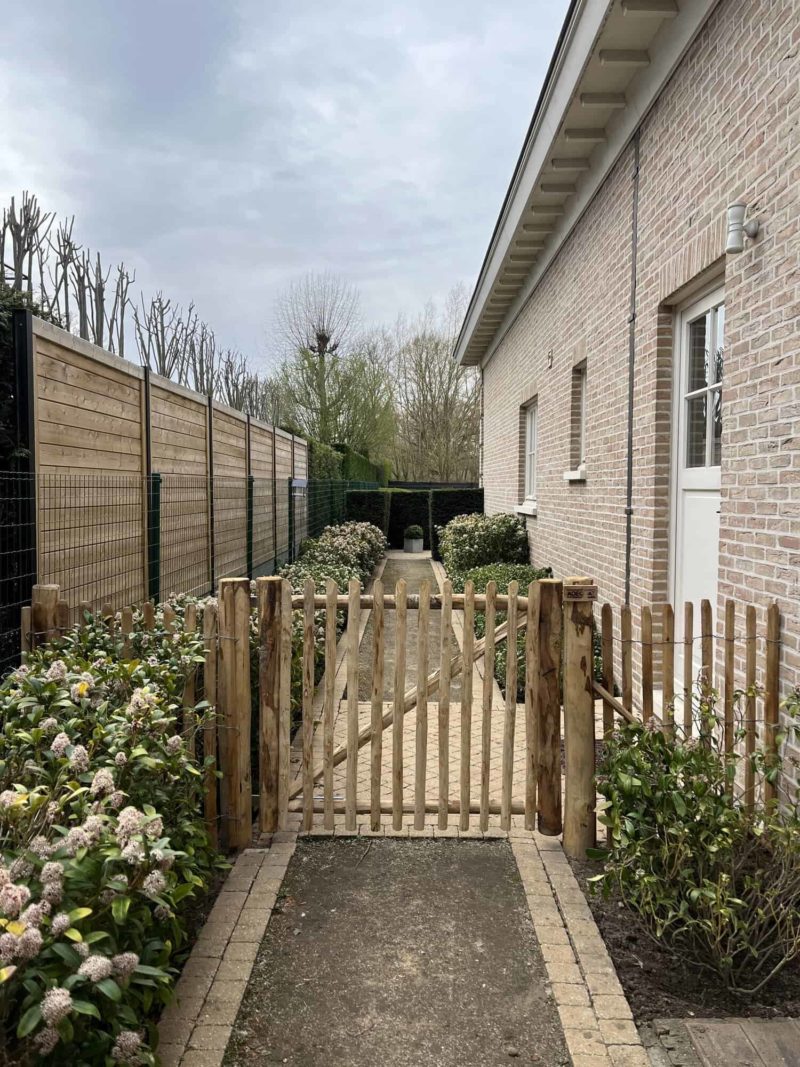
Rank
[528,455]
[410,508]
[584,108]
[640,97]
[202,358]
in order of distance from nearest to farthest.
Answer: [640,97] → [584,108] → [528,455] → [202,358] → [410,508]

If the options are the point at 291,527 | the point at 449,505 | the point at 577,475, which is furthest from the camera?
the point at 449,505

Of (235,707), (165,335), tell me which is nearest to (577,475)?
(235,707)

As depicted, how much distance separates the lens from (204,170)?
49.0 ft

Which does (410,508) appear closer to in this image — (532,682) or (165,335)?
(165,335)

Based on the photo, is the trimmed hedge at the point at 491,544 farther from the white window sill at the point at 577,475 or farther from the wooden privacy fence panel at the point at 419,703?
the wooden privacy fence panel at the point at 419,703

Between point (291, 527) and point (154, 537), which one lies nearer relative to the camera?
point (154, 537)

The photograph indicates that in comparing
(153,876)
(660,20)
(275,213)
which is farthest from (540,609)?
(275,213)

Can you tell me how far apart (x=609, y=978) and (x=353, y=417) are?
2302 centimetres

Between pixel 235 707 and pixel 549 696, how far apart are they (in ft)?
4.64

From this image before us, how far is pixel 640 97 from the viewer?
205 inches

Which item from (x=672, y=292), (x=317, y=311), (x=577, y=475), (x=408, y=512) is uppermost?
(x=317, y=311)

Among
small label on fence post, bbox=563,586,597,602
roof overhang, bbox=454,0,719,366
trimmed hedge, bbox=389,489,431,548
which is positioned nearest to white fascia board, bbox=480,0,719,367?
roof overhang, bbox=454,0,719,366

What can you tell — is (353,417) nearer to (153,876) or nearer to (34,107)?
(34,107)

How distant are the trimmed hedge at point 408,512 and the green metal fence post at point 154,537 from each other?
15.3 m
